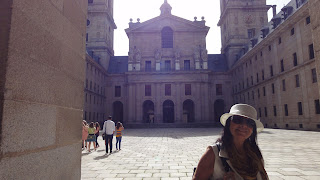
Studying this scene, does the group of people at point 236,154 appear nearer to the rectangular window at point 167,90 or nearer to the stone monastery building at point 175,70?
the stone monastery building at point 175,70

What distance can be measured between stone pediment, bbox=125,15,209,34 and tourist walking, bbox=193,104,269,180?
46.9 meters

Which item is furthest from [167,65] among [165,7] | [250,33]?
[250,33]

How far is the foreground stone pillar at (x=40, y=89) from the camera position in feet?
7.78

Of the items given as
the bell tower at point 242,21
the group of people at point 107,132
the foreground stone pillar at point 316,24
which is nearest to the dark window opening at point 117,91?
the bell tower at point 242,21

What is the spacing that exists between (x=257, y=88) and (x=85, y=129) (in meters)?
32.0

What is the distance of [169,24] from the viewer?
4794 centimetres

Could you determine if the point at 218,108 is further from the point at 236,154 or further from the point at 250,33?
the point at 236,154

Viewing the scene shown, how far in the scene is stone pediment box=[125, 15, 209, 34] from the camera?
4769cm

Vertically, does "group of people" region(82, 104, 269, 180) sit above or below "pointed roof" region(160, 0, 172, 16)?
below

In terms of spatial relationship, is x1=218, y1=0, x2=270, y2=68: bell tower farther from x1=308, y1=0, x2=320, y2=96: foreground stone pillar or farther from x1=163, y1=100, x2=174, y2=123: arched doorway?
x1=308, y1=0, x2=320, y2=96: foreground stone pillar

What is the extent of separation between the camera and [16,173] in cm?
242

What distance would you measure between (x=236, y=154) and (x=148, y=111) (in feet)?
150

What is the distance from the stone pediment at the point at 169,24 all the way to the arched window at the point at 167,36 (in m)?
0.91

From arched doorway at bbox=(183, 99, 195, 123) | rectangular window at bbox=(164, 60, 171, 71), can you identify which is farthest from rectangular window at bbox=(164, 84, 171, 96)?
arched doorway at bbox=(183, 99, 195, 123)
